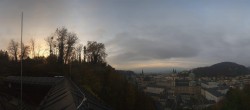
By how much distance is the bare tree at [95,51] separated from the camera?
5222cm

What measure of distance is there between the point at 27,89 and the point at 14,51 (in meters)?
30.6

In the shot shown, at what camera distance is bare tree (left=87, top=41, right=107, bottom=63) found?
5222 centimetres

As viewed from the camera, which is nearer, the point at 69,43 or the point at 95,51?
the point at 69,43

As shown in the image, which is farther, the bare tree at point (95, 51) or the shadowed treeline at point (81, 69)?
the bare tree at point (95, 51)

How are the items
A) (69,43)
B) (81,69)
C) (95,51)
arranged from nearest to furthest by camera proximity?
(81,69)
(69,43)
(95,51)

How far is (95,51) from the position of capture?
5294cm

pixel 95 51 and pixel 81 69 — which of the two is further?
pixel 95 51

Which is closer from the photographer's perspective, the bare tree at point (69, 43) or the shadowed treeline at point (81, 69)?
the shadowed treeline at point (81, 69)

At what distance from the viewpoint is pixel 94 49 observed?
172 ft

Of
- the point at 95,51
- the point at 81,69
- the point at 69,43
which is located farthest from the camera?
the point at 95,51

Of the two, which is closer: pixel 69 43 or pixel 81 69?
pixel 81 69

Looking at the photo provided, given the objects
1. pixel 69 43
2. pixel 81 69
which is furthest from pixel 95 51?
pixel 81 69

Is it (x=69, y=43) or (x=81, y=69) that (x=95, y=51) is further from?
(x=81, y=69)

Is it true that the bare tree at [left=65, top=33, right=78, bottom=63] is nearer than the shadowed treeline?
No
